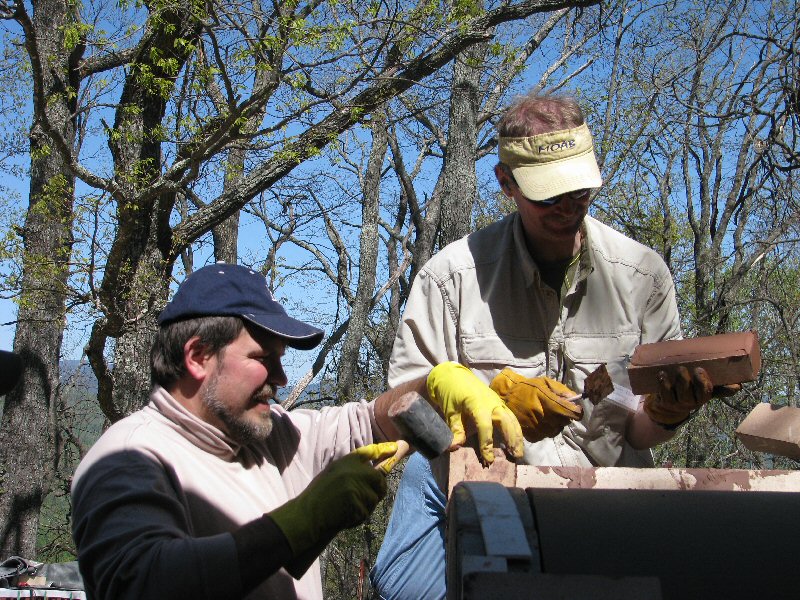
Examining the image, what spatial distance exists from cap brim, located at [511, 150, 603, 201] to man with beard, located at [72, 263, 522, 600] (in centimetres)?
67

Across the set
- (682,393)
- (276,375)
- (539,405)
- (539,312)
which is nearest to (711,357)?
(682,393)

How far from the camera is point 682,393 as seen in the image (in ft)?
8.16

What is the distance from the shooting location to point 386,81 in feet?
26.2

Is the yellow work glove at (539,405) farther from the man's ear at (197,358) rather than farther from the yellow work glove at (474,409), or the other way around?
the man's ear at (197,358)

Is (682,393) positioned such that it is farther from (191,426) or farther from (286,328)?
(191,426)

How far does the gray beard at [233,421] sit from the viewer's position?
217cm


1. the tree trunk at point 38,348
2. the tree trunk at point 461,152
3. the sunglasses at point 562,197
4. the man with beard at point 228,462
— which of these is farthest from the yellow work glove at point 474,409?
the tree trunk at point 461,152

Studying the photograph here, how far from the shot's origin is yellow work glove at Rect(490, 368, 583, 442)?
7.95 feet

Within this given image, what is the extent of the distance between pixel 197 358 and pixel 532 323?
129cm

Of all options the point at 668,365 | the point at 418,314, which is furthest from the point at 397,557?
the point at 668,365

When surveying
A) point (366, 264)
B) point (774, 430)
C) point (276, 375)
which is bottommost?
point (774, 430)

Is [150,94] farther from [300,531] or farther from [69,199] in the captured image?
[300,531]

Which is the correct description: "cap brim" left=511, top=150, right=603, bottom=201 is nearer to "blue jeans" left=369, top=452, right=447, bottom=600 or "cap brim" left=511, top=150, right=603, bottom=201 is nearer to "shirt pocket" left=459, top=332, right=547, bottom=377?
"shirt pocket" left=459, top=332, right=547, bottom=377

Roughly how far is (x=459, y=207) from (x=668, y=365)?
7846 millimetres
